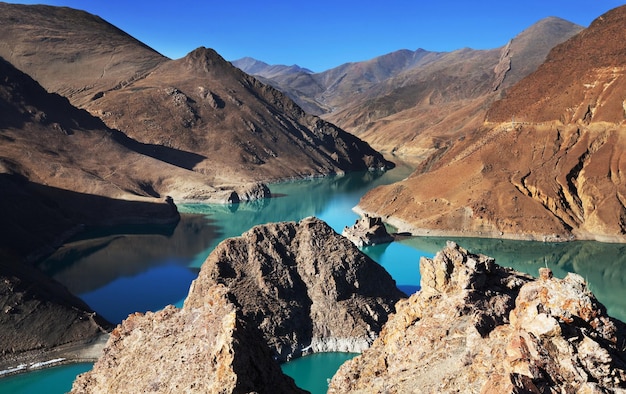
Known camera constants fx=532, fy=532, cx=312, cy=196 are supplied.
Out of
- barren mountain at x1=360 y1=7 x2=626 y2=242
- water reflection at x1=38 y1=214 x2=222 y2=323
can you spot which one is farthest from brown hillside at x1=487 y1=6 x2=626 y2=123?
water reflection at x1=38 y1=214 x2=222 y2=323

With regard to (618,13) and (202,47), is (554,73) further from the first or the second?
(202,47)

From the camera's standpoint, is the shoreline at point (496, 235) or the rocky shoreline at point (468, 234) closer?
the shoreline at point (496, 235)

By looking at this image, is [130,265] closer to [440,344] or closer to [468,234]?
[468,234]

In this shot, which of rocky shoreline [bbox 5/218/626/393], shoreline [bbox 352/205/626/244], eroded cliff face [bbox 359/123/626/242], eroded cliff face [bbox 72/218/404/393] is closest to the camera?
rocky shoreline [bbox 5/218/626/393]

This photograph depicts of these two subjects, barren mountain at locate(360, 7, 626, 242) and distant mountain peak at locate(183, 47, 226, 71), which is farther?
distant mountain peak at locate(183, 47, 226, 71)

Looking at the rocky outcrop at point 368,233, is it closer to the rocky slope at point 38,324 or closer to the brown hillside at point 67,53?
the rocky slope at point 38,324

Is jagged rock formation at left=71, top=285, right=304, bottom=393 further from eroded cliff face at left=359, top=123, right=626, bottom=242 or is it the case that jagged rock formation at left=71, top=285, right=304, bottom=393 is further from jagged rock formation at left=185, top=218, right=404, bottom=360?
eroded cliff face at left=359, top=123, right=626, bottom=242

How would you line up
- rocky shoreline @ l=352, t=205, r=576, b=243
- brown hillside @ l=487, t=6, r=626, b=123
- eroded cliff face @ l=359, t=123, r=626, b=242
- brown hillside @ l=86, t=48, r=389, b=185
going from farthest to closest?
brown hillside @ l=86, t=48, r=389, b=185 < brown hillside @ l=487, t=6, r=626, b=123 < eroded cliff face @ l=359, t=123, r=626, b=242 < rocky shoreline @ l=352, t=205, r=576, b=243

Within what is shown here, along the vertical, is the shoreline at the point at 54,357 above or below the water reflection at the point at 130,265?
below

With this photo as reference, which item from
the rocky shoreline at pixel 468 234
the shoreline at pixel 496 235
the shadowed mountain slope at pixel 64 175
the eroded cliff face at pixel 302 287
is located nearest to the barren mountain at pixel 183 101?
the shadowed mountain slope at pixel 64 175
